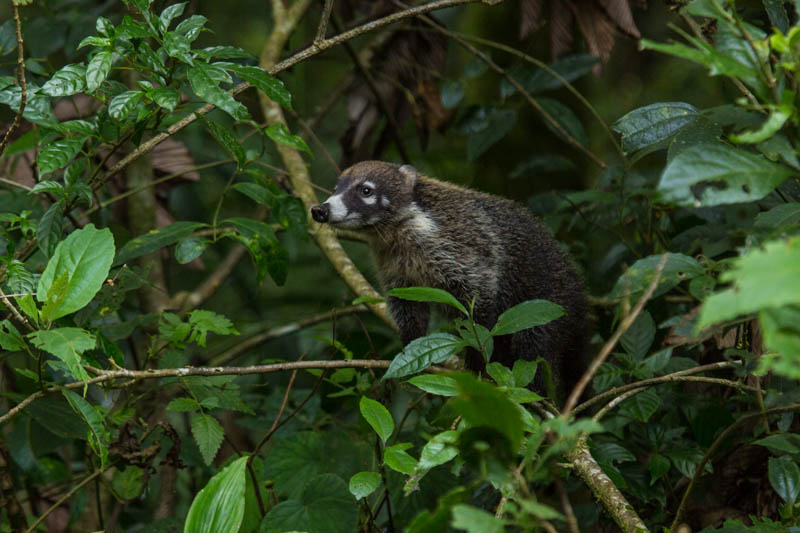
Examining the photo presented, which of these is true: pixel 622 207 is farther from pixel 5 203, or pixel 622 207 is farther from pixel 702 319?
pixel 5 203

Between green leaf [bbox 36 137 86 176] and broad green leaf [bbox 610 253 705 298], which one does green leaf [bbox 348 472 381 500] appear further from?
green leaf [bbox 36 137 86 176]

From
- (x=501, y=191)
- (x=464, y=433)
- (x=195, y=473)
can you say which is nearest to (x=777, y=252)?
(x=464, y=433)

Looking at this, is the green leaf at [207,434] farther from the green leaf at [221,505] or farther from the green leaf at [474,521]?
the green leaf at [474,521]

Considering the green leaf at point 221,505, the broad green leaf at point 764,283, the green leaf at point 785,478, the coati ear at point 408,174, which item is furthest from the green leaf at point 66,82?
the green leaf at point 785,478

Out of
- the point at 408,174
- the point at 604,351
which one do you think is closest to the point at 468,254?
the point at 408,174

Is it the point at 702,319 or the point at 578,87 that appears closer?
the point at 702,319

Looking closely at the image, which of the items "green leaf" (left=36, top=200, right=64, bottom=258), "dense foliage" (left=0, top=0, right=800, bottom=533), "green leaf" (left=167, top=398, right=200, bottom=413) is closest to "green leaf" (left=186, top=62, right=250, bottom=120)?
"dense foliage" (left=0, top=0, right=800, bottom=533)

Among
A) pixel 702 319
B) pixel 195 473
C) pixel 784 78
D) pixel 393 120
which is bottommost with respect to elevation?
pixel 195 473

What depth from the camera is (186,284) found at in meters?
5.68

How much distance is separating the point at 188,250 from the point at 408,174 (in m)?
1.39

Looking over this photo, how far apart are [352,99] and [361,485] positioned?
10.1ft

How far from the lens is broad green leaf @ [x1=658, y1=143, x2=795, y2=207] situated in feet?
5.48

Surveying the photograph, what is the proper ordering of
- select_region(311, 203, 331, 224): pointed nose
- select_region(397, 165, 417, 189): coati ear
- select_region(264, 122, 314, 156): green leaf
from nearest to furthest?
1. select_region(264, 122, 314, 156): green leaf
2. select_region(311, 203, 331, 224): pointed nose
3. select_region(397, 165, 417, 189): coati ear

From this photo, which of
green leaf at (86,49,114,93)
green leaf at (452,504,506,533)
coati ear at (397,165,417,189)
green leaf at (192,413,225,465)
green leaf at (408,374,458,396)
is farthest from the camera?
coati ear at (397,165,417,189)
